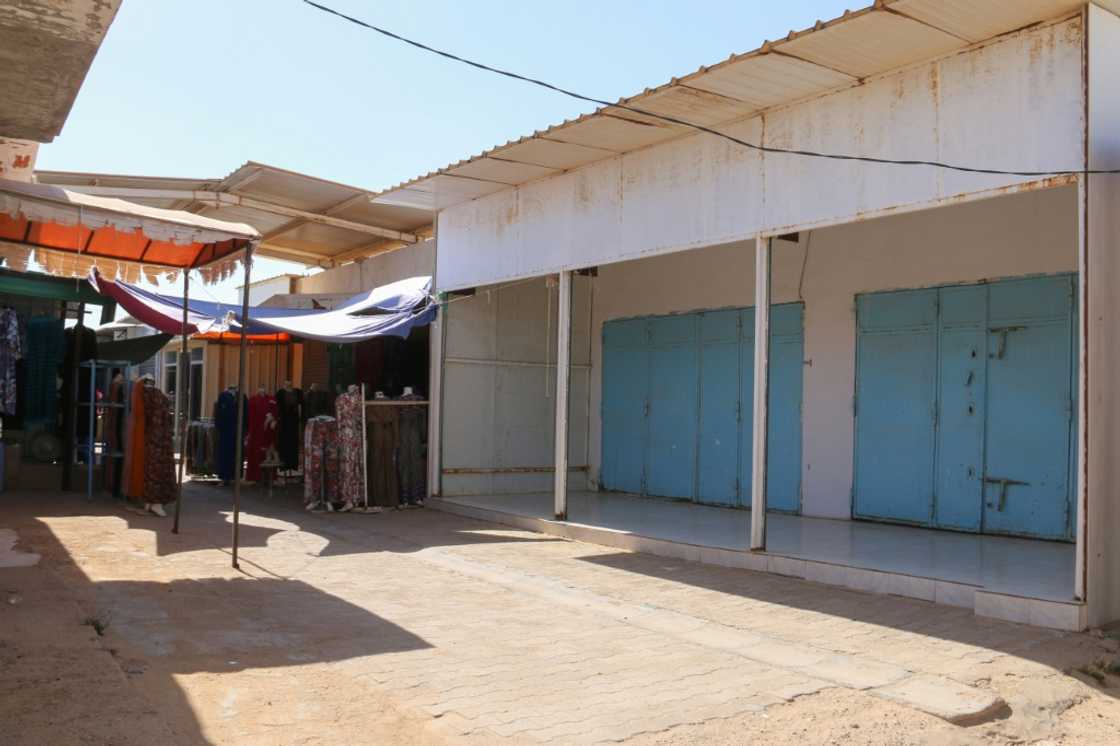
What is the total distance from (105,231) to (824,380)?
23.5ft

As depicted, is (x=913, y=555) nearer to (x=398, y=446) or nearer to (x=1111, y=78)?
(x=1111, y=78)

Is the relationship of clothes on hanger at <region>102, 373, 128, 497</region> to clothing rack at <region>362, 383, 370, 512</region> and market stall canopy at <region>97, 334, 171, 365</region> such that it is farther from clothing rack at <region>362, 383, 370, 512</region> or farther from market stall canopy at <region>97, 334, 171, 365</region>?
clothing rack at <region>362, 383, 370, 512</region>

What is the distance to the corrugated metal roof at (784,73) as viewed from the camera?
578 cm

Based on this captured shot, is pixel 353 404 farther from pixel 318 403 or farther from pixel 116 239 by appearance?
pixel 116 239

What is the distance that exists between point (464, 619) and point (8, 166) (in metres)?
6.38

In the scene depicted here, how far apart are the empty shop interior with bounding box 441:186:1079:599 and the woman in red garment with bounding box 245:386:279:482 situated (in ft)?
9.18

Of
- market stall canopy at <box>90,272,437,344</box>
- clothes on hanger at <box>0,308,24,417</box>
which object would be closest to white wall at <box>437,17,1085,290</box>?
market stall canopy at <box>90,272,437,344</box>

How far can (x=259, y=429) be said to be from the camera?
41.9 feet

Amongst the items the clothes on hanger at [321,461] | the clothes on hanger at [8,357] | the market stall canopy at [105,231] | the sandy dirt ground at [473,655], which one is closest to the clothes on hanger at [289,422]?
the clothes on hanger at [321,461]

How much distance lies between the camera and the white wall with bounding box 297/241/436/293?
43.8 ft

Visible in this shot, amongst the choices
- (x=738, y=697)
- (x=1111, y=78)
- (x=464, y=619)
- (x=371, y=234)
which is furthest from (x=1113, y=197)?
(x=371, y=234)

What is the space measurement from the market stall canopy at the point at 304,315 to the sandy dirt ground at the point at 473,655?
302 centimetres

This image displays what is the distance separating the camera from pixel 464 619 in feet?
Result: 18.6

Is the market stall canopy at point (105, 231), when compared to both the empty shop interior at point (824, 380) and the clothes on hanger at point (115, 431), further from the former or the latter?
the empty shop interior at point (824, 380)
